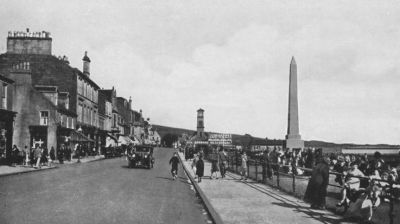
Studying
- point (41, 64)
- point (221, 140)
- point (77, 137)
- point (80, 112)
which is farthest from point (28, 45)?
point (221, 140)

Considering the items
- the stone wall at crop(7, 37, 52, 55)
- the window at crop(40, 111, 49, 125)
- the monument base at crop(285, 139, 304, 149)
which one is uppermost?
the stone wall at crop(7, 37, 52, 55)

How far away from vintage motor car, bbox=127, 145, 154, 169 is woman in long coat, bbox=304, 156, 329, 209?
64.9 feet

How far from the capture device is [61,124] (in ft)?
132

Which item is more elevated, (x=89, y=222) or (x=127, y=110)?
(x=127, y=110)

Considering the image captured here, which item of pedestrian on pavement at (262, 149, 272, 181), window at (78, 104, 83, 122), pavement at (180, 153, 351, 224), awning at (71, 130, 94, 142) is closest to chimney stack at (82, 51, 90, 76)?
window at (78, 104, 83, 122)

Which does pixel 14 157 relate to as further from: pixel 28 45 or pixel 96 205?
pixel 96 205

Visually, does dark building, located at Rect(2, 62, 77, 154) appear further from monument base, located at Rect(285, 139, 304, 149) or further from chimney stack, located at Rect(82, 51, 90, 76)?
monument base, located at Rect(285, 139, 304, 149)

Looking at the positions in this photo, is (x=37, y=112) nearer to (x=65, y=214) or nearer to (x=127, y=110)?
(x=65, y=214)

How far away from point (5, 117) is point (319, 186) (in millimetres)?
25282

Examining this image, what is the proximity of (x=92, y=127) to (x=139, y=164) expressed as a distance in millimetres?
25266

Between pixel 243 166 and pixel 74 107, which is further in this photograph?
pixel 74 107

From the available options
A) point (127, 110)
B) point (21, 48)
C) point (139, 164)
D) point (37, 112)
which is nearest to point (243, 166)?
point (139, 164)

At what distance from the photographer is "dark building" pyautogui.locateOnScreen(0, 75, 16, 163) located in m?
29.1

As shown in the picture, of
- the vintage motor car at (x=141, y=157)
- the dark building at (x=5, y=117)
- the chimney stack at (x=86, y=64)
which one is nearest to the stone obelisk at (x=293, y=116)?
the vintage motor car at (x=141, y=157)
